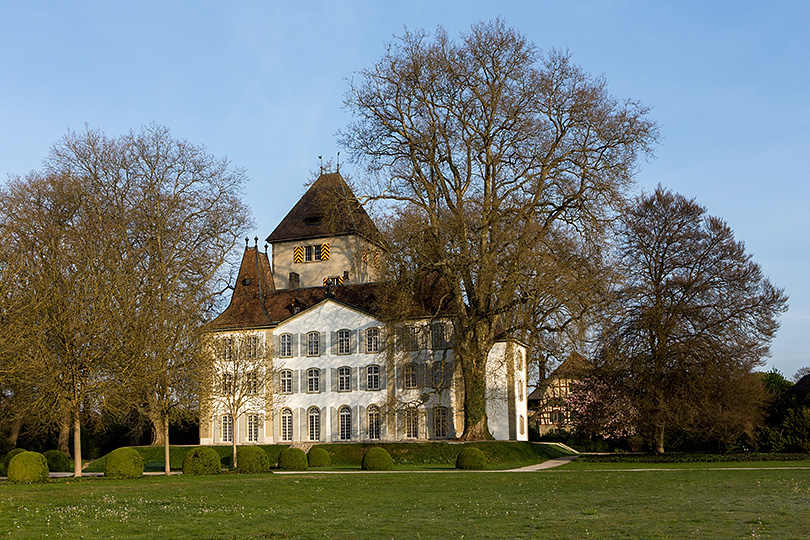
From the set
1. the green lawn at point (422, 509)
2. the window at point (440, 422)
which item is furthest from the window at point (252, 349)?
the green lawn at point (422, 509)

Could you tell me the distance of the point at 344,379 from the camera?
46375 mm

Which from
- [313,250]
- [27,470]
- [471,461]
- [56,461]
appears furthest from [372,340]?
[27,470]

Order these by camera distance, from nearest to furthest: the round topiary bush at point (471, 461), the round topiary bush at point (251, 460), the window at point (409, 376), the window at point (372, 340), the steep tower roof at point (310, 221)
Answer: the round topiary bush at point (251, 460) < the round topiary bush at point (471, 461) < the window at point (409, 376) < the window at point (372, 340) < the steep tower roof at point (310, 221)

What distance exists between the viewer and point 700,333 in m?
35.1

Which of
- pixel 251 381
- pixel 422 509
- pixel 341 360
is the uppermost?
pixel 341 360

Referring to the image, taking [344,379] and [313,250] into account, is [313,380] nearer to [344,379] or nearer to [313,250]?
[344,379]

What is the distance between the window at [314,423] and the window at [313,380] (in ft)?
3.67

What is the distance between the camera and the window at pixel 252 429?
155ft

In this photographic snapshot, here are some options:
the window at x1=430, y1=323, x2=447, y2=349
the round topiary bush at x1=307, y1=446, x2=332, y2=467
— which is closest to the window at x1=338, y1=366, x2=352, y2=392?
the window at x1=430, y1=323, x2=447, y2=349

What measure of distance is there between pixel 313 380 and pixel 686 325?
21.1 m

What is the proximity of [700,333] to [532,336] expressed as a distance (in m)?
7.27

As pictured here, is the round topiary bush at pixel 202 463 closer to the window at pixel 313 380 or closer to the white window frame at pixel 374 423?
the white window frame at pixel 374 423

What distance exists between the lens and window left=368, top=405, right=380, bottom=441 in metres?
45.2

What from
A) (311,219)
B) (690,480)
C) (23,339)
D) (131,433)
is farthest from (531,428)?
(23,339)
